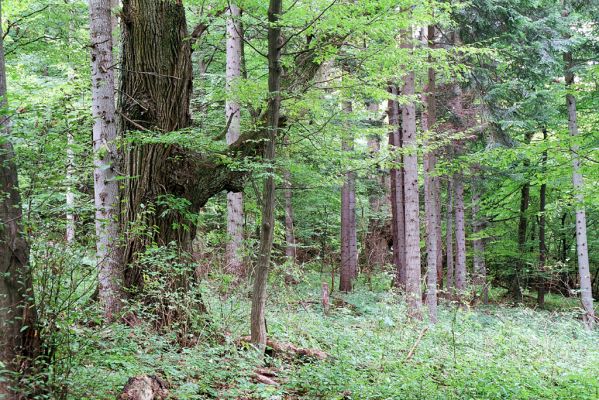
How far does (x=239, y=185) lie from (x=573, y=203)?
971 cm

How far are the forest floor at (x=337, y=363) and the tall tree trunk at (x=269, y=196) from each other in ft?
1.22

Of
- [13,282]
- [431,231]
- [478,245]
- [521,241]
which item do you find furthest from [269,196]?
[521,241]

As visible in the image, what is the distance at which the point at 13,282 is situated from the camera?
3551 mm

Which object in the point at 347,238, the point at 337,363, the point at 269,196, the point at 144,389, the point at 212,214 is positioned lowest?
the point at 337,363

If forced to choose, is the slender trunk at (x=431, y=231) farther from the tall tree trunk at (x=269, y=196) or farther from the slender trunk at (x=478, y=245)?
the tall tree trunk at (x=269, y=196)

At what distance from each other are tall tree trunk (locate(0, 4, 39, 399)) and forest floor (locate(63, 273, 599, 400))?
39cm

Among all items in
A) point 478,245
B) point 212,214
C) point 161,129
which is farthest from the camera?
point 478,245

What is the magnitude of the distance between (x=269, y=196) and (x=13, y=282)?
113 inches

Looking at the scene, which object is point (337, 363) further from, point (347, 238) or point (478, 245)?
point (478, 245)

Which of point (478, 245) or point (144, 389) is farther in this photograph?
point (478, 245)

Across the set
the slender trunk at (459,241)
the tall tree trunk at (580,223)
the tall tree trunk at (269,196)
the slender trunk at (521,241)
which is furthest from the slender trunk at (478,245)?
the tall tree trunk at (269,196)

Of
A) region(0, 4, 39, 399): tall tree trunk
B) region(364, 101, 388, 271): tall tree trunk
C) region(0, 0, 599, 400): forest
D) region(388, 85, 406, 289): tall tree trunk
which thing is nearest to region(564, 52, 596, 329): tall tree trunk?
region(0, 0, 599, 400): forest

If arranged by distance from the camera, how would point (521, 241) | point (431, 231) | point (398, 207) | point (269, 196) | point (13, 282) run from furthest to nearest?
point (521, 241) → point (398, 207) → point (431, 231) → point (269, 196) → point (13, 282)

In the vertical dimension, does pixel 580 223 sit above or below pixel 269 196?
below
